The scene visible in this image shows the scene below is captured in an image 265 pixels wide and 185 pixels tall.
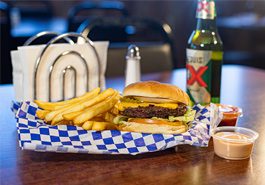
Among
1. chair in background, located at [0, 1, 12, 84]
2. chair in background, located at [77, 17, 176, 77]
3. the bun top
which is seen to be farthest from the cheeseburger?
chair in background, located at [0, 1, 12, 84]

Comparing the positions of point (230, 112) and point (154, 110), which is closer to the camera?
point (154, 110)

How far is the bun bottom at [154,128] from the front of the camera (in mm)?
1028

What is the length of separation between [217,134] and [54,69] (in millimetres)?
712

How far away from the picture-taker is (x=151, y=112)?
106 centimetres

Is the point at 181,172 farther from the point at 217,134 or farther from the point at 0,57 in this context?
the point at 0,57

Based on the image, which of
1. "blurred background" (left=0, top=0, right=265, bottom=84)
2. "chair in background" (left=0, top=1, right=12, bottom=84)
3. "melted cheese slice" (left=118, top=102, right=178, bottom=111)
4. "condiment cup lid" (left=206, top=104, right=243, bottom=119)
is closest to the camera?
"melted cheese slice" (left=118, top=102, right=178, bottom=111)

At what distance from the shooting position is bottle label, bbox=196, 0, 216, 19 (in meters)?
1.37

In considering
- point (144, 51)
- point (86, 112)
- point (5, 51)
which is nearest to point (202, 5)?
point (86, 112)

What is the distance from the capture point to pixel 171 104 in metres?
1.08

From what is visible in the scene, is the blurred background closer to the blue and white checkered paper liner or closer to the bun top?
the bun top

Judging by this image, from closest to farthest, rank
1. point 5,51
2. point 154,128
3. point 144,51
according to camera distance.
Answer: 1. point 154,128
2. point 144,51
3. point 5,51

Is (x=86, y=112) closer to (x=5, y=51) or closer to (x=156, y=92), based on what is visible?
(x=156, y=92)

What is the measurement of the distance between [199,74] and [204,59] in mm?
58

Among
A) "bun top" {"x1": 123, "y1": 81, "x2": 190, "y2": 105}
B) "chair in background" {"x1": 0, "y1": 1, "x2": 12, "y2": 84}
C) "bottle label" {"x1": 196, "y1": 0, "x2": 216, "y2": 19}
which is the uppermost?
"bottle label" {"x1": 196, "y1": 0, "x2": 216, "y2": 19}
